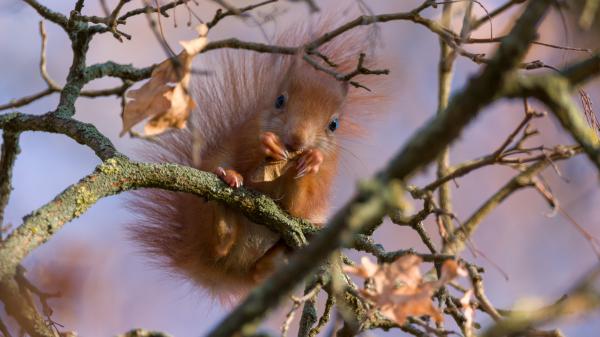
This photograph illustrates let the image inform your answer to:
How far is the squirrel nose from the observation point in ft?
9.72

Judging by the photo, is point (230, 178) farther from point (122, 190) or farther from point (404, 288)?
point (404, 288)

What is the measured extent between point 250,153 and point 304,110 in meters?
0.31

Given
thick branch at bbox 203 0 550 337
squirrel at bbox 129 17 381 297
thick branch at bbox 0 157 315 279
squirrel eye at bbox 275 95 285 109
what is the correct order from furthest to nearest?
squirrel eye at bbox 275 95 285 109
squirrel at bbox 129 17 381 297
thick branch at bbox 0 157 315 279
thick branch at bbox 203 0 550 337

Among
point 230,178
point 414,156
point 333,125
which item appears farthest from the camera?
point 333,125

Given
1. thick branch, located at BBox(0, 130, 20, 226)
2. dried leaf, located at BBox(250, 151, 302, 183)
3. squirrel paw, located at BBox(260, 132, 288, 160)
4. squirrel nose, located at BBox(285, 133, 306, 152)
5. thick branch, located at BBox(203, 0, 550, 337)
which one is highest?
squirrel nose, located at BBox(285, 133, 306, 152)

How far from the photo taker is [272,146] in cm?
284

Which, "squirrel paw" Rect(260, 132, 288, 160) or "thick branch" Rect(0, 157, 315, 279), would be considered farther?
"squirrel paw" Rect(260, 132, 288, 160)

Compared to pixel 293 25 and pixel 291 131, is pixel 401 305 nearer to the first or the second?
pixel 291 131

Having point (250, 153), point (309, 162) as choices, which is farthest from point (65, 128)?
point (309, 162)

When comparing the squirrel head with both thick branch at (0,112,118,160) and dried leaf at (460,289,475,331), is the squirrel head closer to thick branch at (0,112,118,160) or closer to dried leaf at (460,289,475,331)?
thick branch at (0,112,118,160)

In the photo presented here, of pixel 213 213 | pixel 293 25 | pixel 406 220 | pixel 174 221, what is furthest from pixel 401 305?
pixel 293 25

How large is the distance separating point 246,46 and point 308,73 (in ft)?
3.79

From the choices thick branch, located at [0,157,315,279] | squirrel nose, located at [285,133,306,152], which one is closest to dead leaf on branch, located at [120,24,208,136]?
thick branch, located at [0,157,315,279]

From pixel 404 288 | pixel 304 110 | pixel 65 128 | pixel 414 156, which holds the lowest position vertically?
pixel 414 156
